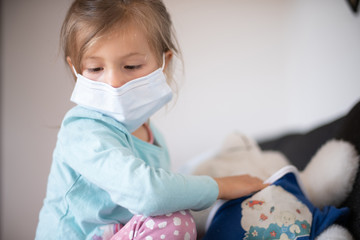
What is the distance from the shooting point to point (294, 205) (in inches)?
30.3

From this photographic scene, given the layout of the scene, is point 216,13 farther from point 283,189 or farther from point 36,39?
point 283,189

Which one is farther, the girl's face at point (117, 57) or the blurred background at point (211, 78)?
the blurred background at point (211, 78)

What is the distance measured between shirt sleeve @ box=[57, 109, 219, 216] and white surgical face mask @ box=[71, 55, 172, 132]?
0.13 ft

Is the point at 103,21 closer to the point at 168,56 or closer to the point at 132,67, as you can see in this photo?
the point at 132,67

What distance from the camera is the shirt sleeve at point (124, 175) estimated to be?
0.62 m

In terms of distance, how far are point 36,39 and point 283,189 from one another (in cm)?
102

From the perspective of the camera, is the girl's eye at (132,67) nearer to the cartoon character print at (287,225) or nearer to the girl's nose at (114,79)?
the girl's nose at (114,79)

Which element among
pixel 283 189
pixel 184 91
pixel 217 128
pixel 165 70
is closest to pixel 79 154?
pixel 165 70

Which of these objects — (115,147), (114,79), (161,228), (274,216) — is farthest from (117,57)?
(274,216)

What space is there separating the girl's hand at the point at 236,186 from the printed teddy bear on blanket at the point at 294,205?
18 mm

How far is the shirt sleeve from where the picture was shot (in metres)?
0.62

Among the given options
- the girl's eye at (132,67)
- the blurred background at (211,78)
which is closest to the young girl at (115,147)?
the girl's eye at (132,67)

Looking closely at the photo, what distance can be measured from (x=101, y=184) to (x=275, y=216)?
41 cm

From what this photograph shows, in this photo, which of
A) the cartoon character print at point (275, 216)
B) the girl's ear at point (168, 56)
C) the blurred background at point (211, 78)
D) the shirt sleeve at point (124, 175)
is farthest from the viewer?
the blurred background at point (211, 78)
